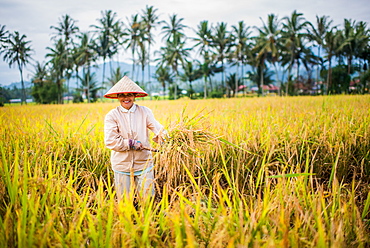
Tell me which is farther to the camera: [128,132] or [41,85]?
[41,85]

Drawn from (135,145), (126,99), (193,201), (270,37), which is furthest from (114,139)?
(270,37)

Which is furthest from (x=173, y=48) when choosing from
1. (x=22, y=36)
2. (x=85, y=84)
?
(x=22, y=36)

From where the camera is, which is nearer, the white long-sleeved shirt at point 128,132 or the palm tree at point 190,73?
the white long-sleeved shirt at point 128,132

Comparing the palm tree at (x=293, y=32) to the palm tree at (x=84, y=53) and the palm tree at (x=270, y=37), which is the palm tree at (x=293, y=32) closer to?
the palm tree at (x=270, y=37)

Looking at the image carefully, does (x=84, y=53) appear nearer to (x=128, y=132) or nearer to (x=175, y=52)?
(x=175, y=52)

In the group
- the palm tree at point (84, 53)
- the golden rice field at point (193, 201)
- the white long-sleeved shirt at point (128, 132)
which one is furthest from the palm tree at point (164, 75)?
the white long-sleeved shirt at point (128, 132)

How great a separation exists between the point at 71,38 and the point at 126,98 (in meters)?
37.3

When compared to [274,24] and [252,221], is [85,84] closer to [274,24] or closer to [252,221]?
[274,24]

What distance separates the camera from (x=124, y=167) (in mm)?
2207

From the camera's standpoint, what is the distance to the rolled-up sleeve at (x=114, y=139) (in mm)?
2084

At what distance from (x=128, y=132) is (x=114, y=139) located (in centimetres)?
21

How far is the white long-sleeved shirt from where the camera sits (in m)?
2.17

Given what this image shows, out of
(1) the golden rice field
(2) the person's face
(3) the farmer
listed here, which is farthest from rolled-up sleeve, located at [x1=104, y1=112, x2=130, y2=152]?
(1) the golden rice field

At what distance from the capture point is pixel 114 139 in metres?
2.11
